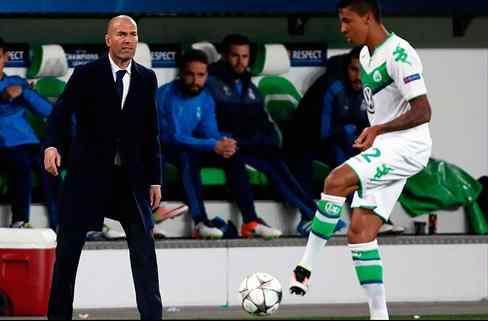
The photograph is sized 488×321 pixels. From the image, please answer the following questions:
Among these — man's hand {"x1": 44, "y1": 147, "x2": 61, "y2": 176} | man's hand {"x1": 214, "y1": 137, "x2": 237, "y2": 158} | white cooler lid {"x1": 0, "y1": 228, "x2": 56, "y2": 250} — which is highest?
man's hand {"x1": 44, "y1": 147, "x2": 61, "y2": 176}

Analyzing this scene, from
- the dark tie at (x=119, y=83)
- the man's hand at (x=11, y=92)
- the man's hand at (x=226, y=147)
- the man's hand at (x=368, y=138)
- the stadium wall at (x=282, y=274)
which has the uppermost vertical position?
the dark tie at (x=119, y=83)

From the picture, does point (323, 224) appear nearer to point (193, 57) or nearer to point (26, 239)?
point (26, 239)

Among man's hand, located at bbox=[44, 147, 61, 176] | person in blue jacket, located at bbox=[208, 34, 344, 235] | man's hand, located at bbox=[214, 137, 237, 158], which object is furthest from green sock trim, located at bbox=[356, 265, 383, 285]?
person in blue jacket, located at bbox=[208, 34, 344, 235]

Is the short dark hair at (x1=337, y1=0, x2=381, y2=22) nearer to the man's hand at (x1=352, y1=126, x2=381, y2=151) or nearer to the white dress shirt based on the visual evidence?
the man's hand at (x1=352, y1=126, x2=381, y2=151)

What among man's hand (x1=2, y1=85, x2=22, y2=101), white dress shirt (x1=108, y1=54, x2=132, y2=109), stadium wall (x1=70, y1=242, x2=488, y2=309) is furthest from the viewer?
stadium wall (x1=70, y1=242, x2=488, y2=309)

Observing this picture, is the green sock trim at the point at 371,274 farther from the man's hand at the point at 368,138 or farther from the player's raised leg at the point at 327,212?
the man's hand at the point at 368,138

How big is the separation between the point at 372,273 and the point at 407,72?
118 centimetres

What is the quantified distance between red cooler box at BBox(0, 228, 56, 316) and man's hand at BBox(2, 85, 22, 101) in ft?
4.57

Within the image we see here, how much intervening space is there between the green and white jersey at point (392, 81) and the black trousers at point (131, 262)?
1536 millimetres

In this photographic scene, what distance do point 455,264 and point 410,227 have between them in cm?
66

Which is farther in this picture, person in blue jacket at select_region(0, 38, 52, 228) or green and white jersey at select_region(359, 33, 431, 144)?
person in blue jacket at select_region(0, 38, 52, 228)

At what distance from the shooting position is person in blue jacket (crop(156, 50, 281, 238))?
14.1 meters

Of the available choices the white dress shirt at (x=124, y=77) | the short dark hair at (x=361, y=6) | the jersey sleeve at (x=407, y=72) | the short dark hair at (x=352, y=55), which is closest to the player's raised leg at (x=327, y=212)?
the jersey sleeve at (x=407, y=72)

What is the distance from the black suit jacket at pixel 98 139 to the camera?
33.2 feet
